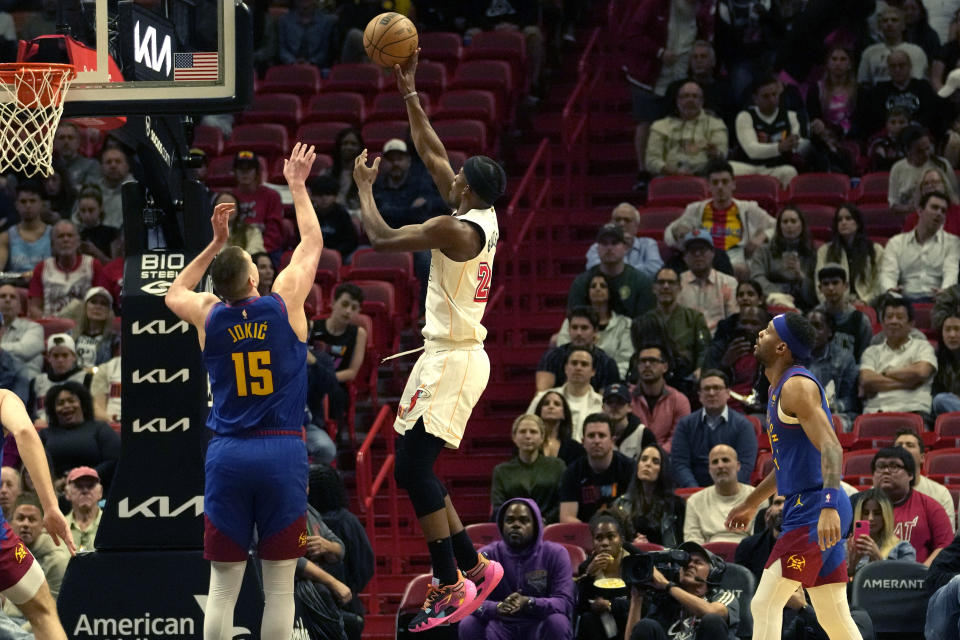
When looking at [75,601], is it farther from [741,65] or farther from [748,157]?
[741,65]

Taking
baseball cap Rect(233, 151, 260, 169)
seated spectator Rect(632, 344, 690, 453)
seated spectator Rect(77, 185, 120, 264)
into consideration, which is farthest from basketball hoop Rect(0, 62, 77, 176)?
seated spectator Rect(77, 185, 120, 264)

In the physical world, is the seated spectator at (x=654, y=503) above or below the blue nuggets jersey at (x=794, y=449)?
below

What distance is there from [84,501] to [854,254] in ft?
23.2

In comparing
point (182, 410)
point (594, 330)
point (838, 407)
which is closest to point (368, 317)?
point (594, 330)

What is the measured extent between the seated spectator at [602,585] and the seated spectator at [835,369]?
2.80 metres

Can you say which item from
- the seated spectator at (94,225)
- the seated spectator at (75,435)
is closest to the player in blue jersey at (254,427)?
the seated spectator at (75,435)

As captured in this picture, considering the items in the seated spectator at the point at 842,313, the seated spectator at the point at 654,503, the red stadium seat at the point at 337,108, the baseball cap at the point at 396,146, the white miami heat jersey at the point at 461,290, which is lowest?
the seated spectator at the point at 654,503

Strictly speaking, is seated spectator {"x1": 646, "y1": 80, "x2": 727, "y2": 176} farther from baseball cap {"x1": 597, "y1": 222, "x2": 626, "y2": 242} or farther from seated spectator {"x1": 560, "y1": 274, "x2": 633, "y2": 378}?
seated spectator {"x1": 560, "y1": 274, "x2": 633, "y2": 378}

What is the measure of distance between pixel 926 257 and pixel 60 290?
8301 millimetres

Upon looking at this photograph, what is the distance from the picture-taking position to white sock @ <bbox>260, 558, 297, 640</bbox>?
8211 millimetres

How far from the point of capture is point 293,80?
1919 cm

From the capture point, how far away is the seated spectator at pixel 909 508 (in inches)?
456

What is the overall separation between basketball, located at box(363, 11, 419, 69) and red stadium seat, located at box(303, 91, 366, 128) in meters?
9.60

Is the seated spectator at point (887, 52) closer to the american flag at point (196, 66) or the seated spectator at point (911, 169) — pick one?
the seated spectator at point (911, 169)
